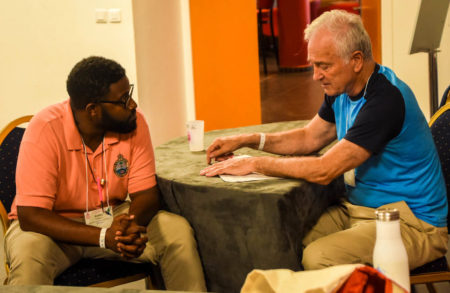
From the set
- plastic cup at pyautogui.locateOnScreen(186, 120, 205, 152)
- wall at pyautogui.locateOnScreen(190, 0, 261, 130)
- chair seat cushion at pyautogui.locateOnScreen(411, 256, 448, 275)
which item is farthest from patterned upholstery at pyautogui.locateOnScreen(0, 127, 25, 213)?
wall at pyautogui.locateOnScreen(190, 0, 261, 130)

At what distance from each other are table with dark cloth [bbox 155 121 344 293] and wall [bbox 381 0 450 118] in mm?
3376

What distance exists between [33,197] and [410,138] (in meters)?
1.27

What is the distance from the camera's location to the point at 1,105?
437cm

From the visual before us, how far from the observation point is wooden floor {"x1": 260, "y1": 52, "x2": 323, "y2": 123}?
6531 millimetres

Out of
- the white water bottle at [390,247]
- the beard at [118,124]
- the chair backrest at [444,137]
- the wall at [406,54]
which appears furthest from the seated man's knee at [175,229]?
the wall at [406,54]

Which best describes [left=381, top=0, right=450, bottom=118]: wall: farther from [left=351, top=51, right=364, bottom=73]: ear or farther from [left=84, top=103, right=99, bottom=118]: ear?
→ [left=84, top=103, right=99, bottom=118]: ear

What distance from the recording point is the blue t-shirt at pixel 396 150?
1840 mm

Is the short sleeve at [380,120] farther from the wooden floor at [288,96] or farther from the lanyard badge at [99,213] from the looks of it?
the wooden floor at [288,96]

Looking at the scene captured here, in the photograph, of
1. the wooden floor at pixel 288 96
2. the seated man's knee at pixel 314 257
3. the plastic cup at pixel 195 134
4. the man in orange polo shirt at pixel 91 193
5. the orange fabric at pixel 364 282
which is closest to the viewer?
the orange fabric at pixel 364 282

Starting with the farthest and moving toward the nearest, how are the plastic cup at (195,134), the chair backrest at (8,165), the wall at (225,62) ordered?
1. the wall at (225,62)
2. the plastic cup at (195,134)
3. the chair backrest at (8,165)

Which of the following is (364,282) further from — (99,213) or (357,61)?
(99,213)

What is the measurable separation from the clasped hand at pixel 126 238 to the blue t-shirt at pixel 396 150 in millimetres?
757

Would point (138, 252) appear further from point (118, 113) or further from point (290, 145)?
point (290, 145)

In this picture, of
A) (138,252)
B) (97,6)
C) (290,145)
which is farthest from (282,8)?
(138,252)
